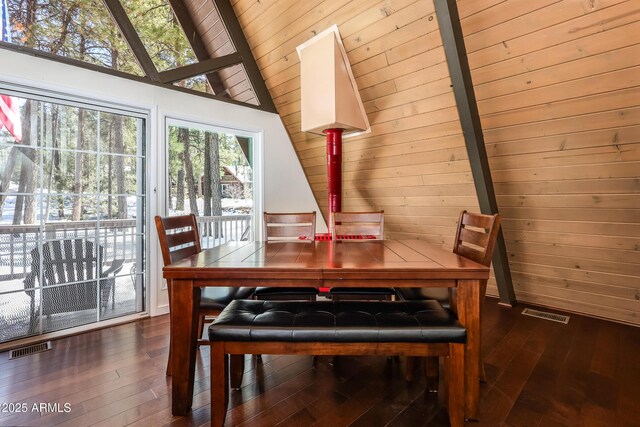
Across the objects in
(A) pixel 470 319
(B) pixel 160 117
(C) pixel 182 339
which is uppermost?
(B) pixel 160 117

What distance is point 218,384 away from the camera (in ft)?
4.22

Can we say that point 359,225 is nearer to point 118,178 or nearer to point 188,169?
point 188,169

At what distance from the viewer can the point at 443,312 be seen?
4.68 feet

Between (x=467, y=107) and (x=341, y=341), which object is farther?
(x=467, y=107)

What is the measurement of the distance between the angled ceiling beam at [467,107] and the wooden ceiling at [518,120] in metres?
0.11

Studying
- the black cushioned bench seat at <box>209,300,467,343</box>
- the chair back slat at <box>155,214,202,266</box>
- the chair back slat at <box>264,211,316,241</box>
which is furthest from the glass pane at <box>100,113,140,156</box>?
the black cushioned bench seat at <box>209,300,467,343</box>

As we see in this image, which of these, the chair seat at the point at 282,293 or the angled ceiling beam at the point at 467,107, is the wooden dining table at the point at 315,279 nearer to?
the chair seat at the point at 282,293

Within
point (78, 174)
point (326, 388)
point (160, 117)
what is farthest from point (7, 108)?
point (326, 388)

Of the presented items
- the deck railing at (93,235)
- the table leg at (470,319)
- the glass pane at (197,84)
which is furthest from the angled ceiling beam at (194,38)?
the table leg at (470,319)

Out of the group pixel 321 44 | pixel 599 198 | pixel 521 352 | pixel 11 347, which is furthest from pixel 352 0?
pixel 11 347

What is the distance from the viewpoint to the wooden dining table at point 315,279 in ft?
4.25

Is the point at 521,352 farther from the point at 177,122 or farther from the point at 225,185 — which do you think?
the point at 177,122

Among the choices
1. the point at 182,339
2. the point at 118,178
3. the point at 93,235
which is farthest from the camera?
the point at 118,178

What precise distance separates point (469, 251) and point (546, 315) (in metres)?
1.62
